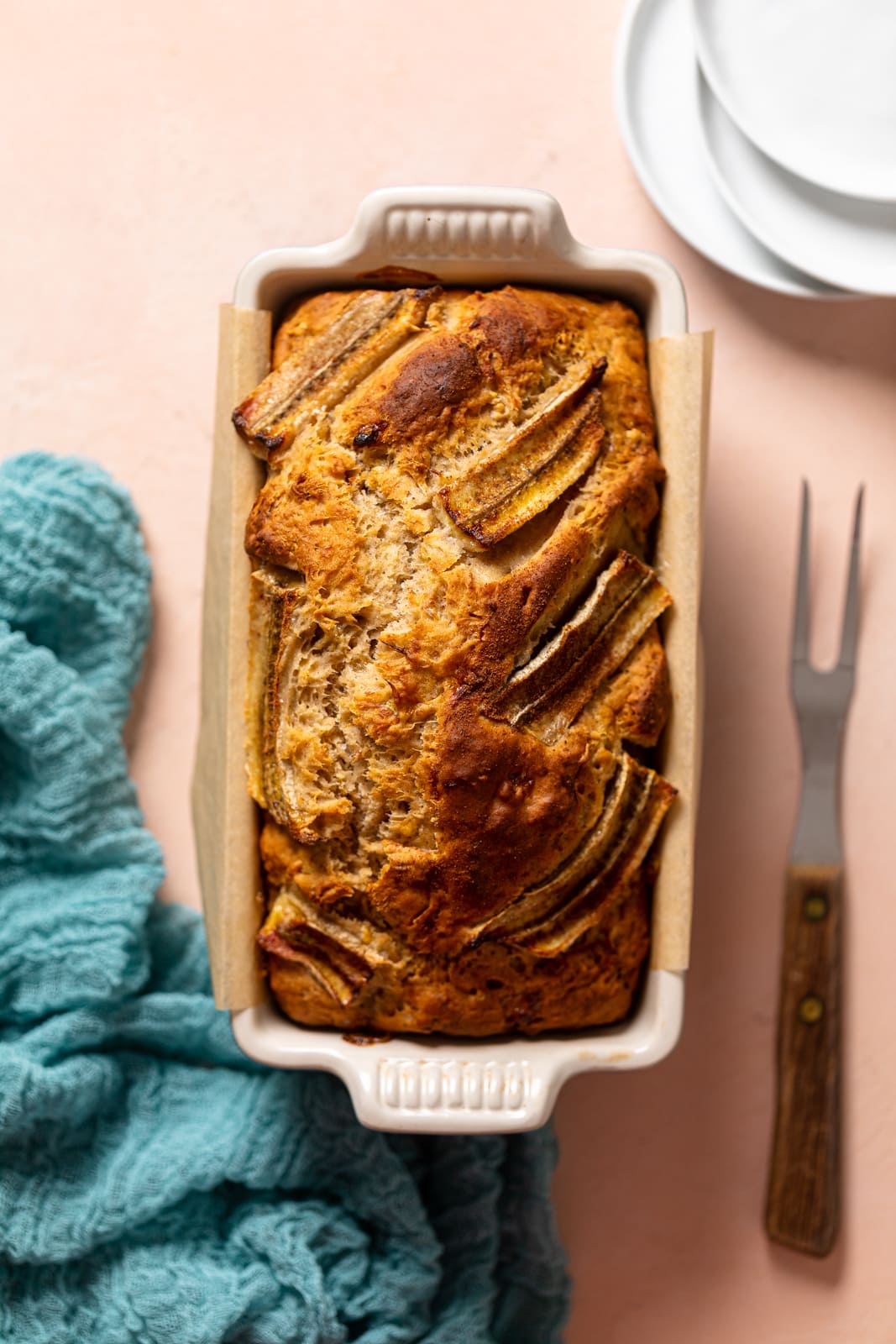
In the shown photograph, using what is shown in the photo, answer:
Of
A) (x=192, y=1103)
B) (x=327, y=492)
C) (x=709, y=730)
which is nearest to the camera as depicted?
(x=327, y=492)

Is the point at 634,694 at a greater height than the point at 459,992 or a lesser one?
greater

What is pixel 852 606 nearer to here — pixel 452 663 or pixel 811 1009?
pixel 811 1009

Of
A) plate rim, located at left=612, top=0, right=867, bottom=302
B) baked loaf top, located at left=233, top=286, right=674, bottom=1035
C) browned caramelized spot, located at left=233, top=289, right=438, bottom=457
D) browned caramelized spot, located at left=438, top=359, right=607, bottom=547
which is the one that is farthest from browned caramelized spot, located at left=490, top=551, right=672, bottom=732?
plate rim, located at left=612, top=0, right=867, bottom=302

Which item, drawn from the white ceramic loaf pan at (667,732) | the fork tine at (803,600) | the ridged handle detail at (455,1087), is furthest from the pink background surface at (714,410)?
the ridged handle detail at (455,1087)

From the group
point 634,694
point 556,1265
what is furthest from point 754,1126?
point 634,694

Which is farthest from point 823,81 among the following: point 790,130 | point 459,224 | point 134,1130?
point 134,1130

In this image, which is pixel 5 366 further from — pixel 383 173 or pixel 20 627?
pixel 383 173
